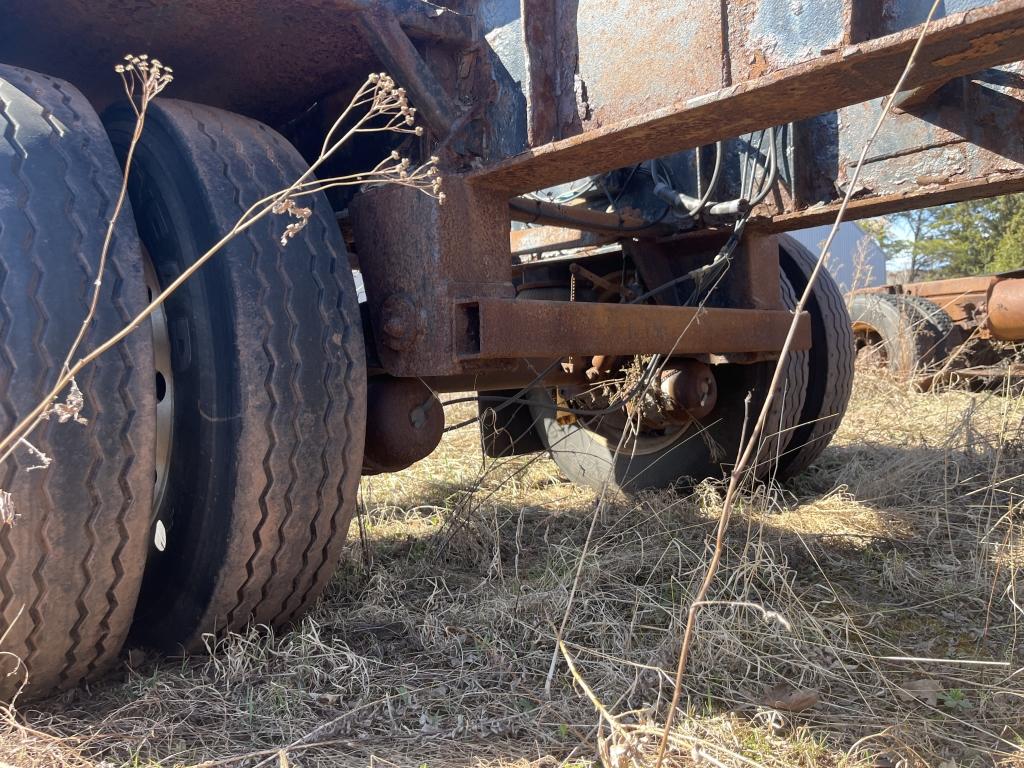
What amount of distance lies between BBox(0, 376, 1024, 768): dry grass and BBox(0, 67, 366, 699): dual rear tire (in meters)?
0.16

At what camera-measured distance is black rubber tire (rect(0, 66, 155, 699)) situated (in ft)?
5.12

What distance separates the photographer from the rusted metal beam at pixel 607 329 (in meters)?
2.01

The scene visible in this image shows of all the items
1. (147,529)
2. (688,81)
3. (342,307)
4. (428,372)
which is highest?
(688,81)

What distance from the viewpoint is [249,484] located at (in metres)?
1.80

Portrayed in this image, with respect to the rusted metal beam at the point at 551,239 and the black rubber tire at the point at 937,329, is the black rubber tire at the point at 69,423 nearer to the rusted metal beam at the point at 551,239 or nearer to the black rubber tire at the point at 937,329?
the rusted metal beam at the point at 551,239

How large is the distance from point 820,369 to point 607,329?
1652mm

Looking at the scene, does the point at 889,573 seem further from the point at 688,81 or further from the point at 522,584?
the point at 688,81

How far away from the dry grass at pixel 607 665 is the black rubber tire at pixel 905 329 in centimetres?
393

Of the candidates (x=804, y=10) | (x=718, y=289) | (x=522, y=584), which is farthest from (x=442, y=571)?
(x=804, y=10)

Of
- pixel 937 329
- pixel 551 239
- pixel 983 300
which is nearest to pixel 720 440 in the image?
pixel 551 239

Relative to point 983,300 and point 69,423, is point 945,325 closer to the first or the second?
point 983,300

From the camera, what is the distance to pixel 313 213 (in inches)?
79.7

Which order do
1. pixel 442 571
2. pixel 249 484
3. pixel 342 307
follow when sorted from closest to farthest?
pixel 249 484 < pixel 342 307 < pixel 442 571

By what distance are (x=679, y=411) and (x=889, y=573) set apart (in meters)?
0.99
